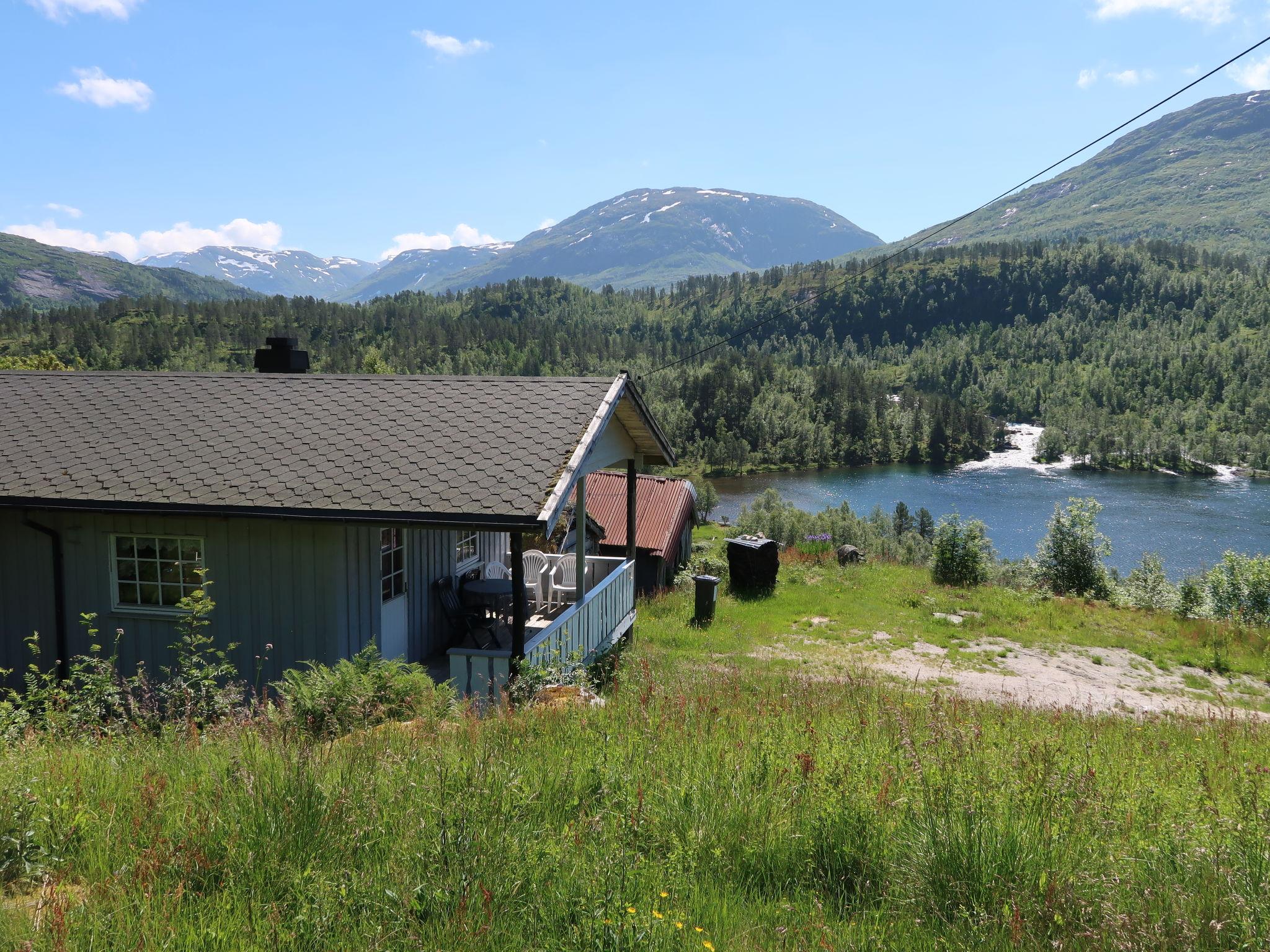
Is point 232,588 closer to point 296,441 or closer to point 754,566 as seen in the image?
point 296,441

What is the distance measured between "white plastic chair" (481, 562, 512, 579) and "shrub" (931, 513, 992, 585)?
13835mm

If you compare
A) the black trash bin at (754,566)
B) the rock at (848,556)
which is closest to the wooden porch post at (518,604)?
the black trash bin at (754,566)

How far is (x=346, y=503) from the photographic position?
8211 millimetres

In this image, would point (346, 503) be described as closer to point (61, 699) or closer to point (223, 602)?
point (223, 602)

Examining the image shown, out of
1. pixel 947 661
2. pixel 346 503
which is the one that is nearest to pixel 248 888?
pixel 346 503

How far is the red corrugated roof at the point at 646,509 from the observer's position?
22969mm

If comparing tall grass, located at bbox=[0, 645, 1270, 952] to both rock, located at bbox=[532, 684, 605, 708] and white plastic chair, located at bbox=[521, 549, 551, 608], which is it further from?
white plastic chair, located at bbox=[521, 549, 551, 608]

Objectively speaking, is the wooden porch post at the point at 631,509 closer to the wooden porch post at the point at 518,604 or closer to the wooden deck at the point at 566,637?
the wooden deck at the point at 566,637

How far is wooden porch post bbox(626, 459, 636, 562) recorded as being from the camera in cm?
1319

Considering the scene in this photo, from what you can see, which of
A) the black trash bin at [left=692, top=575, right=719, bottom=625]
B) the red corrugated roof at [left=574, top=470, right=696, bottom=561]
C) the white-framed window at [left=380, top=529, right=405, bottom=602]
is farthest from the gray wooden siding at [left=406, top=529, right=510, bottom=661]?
the red corrugated roof at [left=574, top=470, right=696, bottom=561]

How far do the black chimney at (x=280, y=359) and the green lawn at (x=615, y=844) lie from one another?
366 inches

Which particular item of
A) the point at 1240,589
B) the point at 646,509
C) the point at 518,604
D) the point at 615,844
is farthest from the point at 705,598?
the point at 1240,589

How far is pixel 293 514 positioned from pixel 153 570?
7.57 ft

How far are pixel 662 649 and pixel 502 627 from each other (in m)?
4.18
